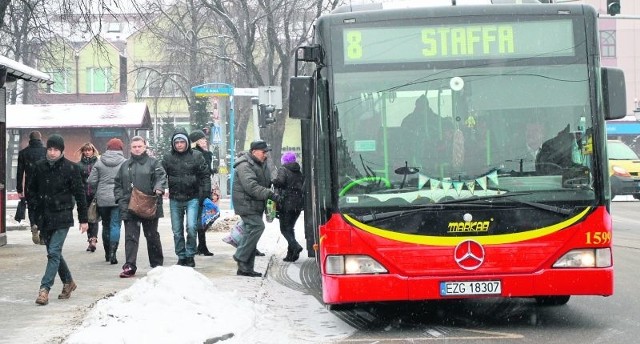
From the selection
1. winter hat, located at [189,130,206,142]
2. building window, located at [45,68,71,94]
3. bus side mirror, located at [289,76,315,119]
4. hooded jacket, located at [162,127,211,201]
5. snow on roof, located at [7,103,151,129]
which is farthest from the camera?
snow on roof, located at [7,103,151,129]

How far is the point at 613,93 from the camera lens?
920 cm

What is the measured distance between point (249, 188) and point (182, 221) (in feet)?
4.18

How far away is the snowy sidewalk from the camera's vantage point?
857cm

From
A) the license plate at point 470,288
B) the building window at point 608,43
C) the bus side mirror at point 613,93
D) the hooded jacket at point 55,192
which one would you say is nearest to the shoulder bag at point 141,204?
the hooded jacket at point 55,192

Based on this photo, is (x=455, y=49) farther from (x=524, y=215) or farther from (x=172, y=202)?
(x=172, y=202)

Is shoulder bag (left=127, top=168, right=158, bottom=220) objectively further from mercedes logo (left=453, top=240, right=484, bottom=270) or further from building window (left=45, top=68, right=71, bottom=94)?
building window (left=45, top=68, right=71, bottom=94)

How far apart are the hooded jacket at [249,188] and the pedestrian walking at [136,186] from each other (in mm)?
938

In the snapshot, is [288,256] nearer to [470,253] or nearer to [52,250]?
[52,250]

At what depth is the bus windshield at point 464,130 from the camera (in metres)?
8.87

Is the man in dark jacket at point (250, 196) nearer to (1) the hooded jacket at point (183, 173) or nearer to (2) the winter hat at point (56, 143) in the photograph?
(1) the hooded jacket at point (183, 173)

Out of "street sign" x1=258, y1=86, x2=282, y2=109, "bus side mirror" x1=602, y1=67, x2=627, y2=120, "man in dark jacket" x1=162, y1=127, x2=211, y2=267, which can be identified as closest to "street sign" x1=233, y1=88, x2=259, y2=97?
"street sign" x1=258, y1=86, x2=282, y2=109

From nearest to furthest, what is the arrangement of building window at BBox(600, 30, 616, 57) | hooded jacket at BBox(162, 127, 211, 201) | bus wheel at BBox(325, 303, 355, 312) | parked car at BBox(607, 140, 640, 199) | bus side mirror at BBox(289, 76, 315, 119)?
1. bus side mirror at BBox(289, 76, 315, 119)
2. bus wheel at BBox(325, 303, 355, 312)
3. hooded jacket at BBox(162, 127, 211, 201)
4. parked car at BBox(607, 140, 640, 199)
5. building window at BBox(600, 30, 616, 57)

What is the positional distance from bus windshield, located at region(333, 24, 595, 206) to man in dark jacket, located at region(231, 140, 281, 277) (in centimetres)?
417

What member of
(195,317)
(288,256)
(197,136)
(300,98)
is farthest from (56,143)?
(288,256)
